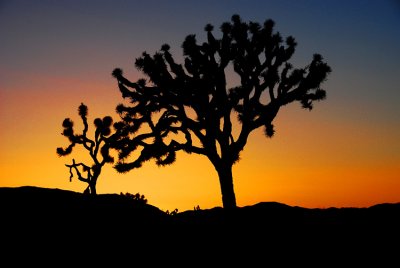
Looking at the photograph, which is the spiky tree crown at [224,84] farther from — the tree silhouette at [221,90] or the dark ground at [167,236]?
the dark ground at [167,236]

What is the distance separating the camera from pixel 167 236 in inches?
243

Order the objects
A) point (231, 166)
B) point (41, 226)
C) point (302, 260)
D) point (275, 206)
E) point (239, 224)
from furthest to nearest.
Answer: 1. point (231, 166)
2. point (275, 206)
3. point (239, 224)
4. point (302, 260)
5. point (41, 226)

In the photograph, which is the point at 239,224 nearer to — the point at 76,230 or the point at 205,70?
the point at 76,230

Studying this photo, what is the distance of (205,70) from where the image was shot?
14.9 meters

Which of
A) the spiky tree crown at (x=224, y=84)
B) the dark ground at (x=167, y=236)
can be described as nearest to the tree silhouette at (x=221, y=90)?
the spiky tree crown at (x=224, y=84)

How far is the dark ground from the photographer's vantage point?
527cm

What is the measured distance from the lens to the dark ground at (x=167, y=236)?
5266 millimetres

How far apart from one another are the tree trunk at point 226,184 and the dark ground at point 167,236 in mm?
6567

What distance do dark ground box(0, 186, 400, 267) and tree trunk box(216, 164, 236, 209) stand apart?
657cm

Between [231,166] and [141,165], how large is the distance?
3.24 metres

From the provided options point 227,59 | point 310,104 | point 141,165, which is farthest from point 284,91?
point 141,165

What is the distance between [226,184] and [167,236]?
8015mm

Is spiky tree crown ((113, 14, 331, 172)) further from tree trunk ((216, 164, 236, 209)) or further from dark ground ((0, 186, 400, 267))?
dark ground ((0, 186, 400, 267))

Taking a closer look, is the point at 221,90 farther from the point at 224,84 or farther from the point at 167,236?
the point at 167,236
